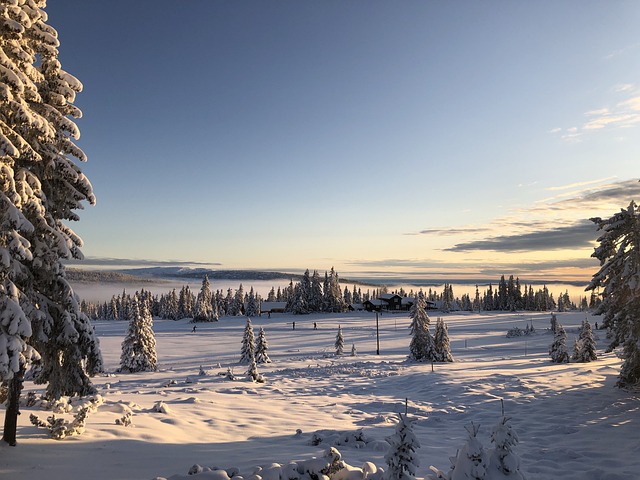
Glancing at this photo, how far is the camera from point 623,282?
15.5 meters

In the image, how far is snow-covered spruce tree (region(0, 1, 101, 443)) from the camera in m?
8.56

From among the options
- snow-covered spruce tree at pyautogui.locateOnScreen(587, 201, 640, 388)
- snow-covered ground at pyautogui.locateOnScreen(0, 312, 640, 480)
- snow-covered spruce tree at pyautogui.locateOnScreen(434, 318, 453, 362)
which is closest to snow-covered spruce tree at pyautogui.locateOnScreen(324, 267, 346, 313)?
snow-covered spruce tree at pyautogui.locateOnScreen(434, 318, 453, 362)

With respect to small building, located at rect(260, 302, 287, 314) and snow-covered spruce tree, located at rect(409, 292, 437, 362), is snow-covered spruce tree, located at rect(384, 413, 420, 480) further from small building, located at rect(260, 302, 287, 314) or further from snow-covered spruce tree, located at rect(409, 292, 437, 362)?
small building, located at rect(260, 302, 287, 314)

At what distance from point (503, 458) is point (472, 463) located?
1.99 feet

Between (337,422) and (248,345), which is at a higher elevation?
(337,422)

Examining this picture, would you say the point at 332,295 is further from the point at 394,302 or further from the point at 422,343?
the point at 422,343

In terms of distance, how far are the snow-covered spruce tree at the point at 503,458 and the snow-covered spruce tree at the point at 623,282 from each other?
481 inches

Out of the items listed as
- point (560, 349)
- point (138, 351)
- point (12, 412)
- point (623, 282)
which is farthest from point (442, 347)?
point (12, 412)

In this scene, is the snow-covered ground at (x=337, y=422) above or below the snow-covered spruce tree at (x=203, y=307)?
above

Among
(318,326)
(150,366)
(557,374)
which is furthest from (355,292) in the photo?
(557,374)

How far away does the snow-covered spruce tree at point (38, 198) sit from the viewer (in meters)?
8.56

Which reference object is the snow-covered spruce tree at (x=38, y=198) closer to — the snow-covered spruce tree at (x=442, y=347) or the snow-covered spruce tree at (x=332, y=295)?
the snow-covered spruce tree at (x=442, y=347)

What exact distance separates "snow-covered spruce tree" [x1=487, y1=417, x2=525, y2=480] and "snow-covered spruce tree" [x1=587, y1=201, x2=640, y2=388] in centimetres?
1221

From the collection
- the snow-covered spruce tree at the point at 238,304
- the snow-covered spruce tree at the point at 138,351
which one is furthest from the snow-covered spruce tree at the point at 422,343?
the snow-covered spruce tree at the point at 238,304
